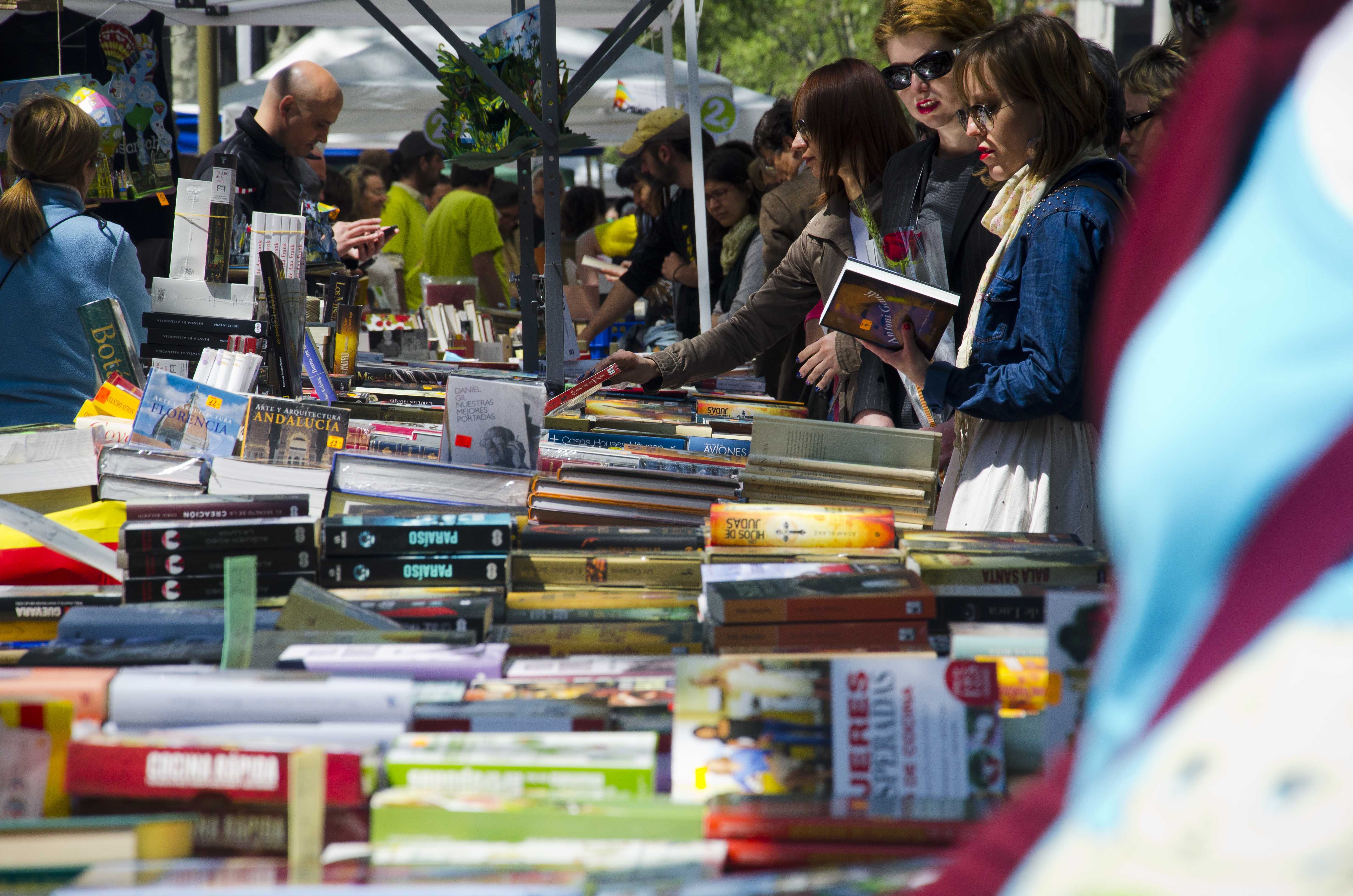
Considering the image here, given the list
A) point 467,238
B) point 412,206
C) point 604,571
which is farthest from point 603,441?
point 412,206

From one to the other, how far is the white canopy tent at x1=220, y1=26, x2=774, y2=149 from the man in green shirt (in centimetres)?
127

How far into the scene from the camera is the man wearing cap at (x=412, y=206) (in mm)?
8266

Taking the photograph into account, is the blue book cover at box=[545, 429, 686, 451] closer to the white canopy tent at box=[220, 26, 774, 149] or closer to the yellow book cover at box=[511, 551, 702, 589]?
the yellow book cover at box=[511, 551, 702, 589]

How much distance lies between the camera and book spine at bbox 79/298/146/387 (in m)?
3.11

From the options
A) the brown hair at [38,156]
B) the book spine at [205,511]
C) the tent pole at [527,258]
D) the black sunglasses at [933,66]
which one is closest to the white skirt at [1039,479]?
the black sunglasses at [933,66]

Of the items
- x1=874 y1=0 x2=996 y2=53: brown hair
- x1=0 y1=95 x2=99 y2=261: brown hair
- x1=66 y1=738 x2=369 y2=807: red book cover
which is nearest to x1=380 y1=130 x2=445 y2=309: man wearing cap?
x1=0 y1=95 x2=99 y2=261: brown hair

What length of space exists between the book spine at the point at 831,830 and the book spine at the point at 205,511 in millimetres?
1101

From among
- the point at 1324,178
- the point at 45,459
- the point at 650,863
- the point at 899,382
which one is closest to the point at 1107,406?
the point at 1324,178

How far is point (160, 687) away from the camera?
4.19 feet

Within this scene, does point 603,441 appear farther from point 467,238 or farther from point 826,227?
point 467,238

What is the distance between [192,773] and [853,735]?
682mm

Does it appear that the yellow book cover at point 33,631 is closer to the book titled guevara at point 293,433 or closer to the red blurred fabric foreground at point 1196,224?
the book titled guevara at point 293,433

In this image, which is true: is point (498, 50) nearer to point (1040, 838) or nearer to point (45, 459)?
point (45, 459)

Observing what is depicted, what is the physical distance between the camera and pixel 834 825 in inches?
42.9
